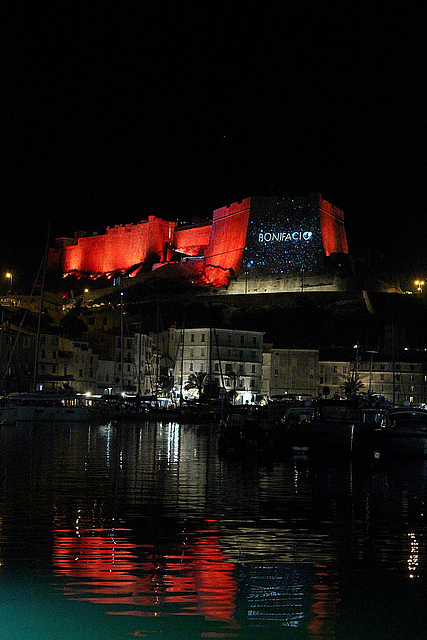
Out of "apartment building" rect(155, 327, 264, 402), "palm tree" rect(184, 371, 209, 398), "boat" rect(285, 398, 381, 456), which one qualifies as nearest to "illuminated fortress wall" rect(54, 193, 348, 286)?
"apartment building" rect(155, 327, 264, 402)

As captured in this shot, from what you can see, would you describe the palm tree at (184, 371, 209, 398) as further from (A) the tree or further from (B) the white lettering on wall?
(B) the white lettering on wall

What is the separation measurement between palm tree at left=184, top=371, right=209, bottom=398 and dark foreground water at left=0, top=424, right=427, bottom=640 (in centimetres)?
3960

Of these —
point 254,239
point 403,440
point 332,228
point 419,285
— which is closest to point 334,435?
point 403,440

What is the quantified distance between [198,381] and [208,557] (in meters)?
47.9

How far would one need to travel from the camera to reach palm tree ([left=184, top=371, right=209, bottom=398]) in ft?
180

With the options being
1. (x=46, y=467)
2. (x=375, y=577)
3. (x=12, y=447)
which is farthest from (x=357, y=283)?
(x=375, y=577)

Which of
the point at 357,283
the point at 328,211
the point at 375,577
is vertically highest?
the point at 328,211

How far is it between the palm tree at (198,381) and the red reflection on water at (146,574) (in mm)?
45991

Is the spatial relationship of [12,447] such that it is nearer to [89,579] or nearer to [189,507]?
[189,507]

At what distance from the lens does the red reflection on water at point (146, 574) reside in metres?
5.83

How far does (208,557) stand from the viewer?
7.49m

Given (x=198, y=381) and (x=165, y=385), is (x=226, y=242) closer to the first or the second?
(x=165, y=385)

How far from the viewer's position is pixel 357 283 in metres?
74.4

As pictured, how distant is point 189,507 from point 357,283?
64.9 metres
